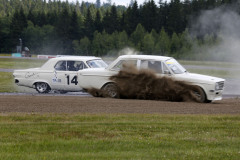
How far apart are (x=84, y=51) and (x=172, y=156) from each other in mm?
76214

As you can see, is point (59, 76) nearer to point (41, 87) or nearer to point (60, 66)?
point (60, 66)

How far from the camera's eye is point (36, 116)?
32.0 feet

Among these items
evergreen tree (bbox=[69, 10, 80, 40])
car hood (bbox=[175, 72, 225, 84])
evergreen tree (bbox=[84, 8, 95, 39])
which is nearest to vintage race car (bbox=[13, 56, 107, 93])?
car hood (bbox=[175, 72, 225, 84])

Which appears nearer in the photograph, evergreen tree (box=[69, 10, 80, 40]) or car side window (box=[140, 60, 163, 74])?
car side window (box=[140, 60, 163, 74])

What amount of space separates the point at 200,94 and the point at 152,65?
6.02 feet

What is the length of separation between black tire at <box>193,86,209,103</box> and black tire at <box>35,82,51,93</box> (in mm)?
5981

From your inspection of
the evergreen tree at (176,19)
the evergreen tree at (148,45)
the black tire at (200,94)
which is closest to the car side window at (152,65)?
the black tire at (200,94)

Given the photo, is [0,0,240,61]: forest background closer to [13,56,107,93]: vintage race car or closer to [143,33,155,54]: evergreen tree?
[143,33,155,54]: evergreen tree

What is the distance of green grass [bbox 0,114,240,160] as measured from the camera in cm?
635

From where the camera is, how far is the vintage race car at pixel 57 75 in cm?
1577

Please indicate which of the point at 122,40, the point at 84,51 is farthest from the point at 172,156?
the point at 84,51

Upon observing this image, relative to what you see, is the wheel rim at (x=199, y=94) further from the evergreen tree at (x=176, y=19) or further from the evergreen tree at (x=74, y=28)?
the evergreen tree at (x=74, y=28)

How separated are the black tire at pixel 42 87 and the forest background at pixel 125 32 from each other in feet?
108

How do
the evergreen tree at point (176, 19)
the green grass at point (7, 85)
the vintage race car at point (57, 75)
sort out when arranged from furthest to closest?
1. the evergreen tree at point (176, 19)
2. the green grass at point (7, 85)
3. the vintage race car at point (57, 75)
